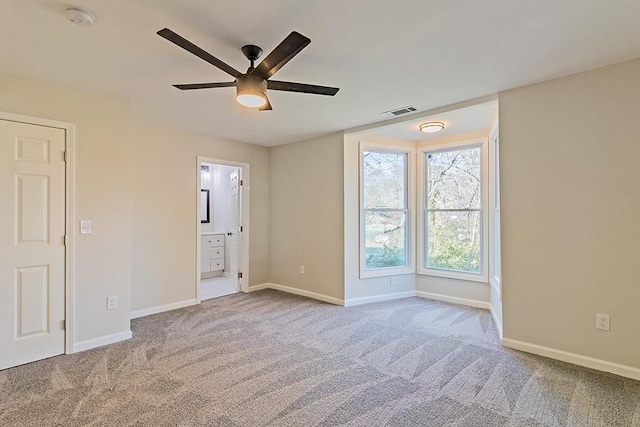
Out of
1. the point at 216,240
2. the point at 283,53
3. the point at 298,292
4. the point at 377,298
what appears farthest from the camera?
the point at 216,240

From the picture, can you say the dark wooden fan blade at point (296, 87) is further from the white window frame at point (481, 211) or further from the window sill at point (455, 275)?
the window sill at point (455, 275)

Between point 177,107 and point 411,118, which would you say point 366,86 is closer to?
point 411,118

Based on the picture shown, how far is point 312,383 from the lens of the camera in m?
2.47

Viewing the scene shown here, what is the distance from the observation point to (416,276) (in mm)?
5113

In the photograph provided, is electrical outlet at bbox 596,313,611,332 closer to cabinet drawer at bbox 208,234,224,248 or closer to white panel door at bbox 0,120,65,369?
white panel door at bbox 0,120,65,369

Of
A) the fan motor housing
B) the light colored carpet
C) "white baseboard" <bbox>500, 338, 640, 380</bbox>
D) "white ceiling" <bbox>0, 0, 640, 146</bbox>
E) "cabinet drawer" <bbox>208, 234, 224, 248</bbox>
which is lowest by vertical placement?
the light colored carpet

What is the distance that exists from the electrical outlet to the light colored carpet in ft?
1.16

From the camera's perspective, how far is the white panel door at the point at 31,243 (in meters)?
2.72

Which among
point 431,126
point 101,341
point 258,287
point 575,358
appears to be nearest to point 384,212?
point 431,126

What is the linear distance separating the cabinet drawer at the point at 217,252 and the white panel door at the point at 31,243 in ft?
11.8

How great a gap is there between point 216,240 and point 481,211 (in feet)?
15.8

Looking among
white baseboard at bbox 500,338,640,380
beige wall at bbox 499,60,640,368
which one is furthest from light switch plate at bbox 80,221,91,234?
white baseboard at bbox 500,338,640,380

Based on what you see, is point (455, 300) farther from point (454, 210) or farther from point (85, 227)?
point (85, 227)

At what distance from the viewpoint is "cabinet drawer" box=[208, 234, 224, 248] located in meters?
6.54
